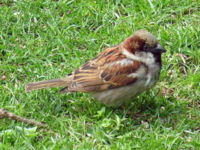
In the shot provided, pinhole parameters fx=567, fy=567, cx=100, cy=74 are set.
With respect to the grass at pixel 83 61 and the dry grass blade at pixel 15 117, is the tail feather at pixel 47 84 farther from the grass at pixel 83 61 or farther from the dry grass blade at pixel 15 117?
the dry grass blade at pixel 15 117

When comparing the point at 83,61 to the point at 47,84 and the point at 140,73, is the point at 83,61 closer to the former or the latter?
the point at 47,84

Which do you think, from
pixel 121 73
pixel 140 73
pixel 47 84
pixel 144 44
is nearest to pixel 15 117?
pixel 47 84

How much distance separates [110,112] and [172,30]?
5.30 feet

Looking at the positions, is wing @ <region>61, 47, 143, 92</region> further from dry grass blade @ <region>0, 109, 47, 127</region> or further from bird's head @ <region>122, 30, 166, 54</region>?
dry grass blade @ <region>0, 109, 47, 127</region>

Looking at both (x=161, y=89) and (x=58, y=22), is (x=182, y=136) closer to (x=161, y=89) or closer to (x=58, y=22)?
(x=161, y=89)

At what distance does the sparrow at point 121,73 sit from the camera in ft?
17.5

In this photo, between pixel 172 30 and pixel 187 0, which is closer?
pixel 172 30

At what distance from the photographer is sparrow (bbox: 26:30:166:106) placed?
535 centimetres

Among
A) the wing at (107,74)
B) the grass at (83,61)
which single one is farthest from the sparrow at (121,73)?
the grass at (83,61)

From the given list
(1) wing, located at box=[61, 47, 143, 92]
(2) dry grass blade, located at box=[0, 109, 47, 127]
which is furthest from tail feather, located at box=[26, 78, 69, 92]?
(2) dry grass blade, located at box=[0, 109, 47, 127]

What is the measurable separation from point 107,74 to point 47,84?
0.61 meters

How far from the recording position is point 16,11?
7.24 metres

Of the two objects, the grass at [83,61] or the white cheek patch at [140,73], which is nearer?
the grass at [83,61]

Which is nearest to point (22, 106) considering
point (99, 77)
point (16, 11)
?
point (99, 77)
